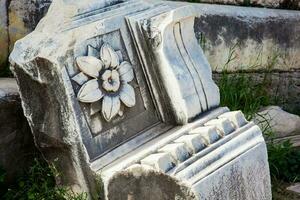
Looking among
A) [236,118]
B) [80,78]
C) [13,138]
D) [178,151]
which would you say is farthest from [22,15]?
[178,151]

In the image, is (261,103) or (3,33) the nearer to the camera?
(3,33)

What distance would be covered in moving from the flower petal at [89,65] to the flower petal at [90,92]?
40 millimetres

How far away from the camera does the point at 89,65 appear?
340 centimetres

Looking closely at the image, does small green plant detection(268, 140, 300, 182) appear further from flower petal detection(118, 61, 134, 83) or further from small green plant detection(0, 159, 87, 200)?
small green plant detection(0, 159, 87, 200)

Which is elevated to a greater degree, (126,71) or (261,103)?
(126,71)

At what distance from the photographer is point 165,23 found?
12.1ft

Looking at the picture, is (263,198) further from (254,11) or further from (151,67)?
(254,11)

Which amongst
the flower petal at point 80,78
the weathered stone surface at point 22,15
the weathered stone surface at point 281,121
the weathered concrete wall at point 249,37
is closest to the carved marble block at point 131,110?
the flower petal at point 80,78

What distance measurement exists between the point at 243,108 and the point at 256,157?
132 cm

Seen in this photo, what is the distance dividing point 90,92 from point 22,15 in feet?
4.80

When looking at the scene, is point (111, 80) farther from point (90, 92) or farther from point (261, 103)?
point (261, 103)

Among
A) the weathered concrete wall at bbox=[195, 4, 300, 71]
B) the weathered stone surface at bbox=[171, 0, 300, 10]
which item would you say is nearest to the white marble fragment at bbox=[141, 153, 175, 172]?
the weathered concrete wall at bbox=[195, 4, 300, 71]

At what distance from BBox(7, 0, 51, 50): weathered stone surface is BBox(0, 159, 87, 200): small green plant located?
1.08 metres

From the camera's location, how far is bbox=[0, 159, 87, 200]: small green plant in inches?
140
